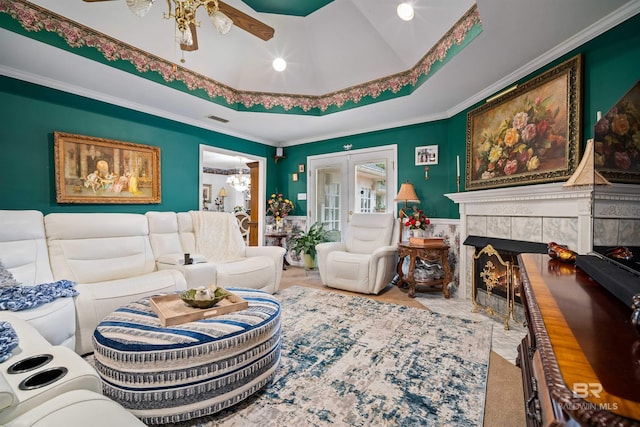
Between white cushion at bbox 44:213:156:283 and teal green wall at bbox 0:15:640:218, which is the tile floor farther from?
white cushion at bbox 44:213:156:283

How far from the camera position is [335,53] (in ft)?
10.9

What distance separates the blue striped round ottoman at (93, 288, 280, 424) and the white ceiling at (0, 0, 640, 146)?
2.52 metres

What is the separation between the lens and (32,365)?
3.27 feet

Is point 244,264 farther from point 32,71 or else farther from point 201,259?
point 32,71

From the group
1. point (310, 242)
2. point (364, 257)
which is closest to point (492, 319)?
point (364, 257)

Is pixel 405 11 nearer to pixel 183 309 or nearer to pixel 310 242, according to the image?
pixel 183 309

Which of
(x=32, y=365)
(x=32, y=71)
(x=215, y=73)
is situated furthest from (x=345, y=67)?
(x=32, y=365)

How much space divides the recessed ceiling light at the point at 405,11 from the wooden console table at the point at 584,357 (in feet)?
8.23

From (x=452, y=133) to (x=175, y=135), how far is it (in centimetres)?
382

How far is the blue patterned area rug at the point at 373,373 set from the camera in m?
1.40

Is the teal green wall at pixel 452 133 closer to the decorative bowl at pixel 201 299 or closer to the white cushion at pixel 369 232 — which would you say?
the white cushion at pixel 369 232

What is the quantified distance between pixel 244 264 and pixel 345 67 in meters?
2.69

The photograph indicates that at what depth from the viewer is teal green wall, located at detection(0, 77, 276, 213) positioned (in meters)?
2.67

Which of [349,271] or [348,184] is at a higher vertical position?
[348,184]
